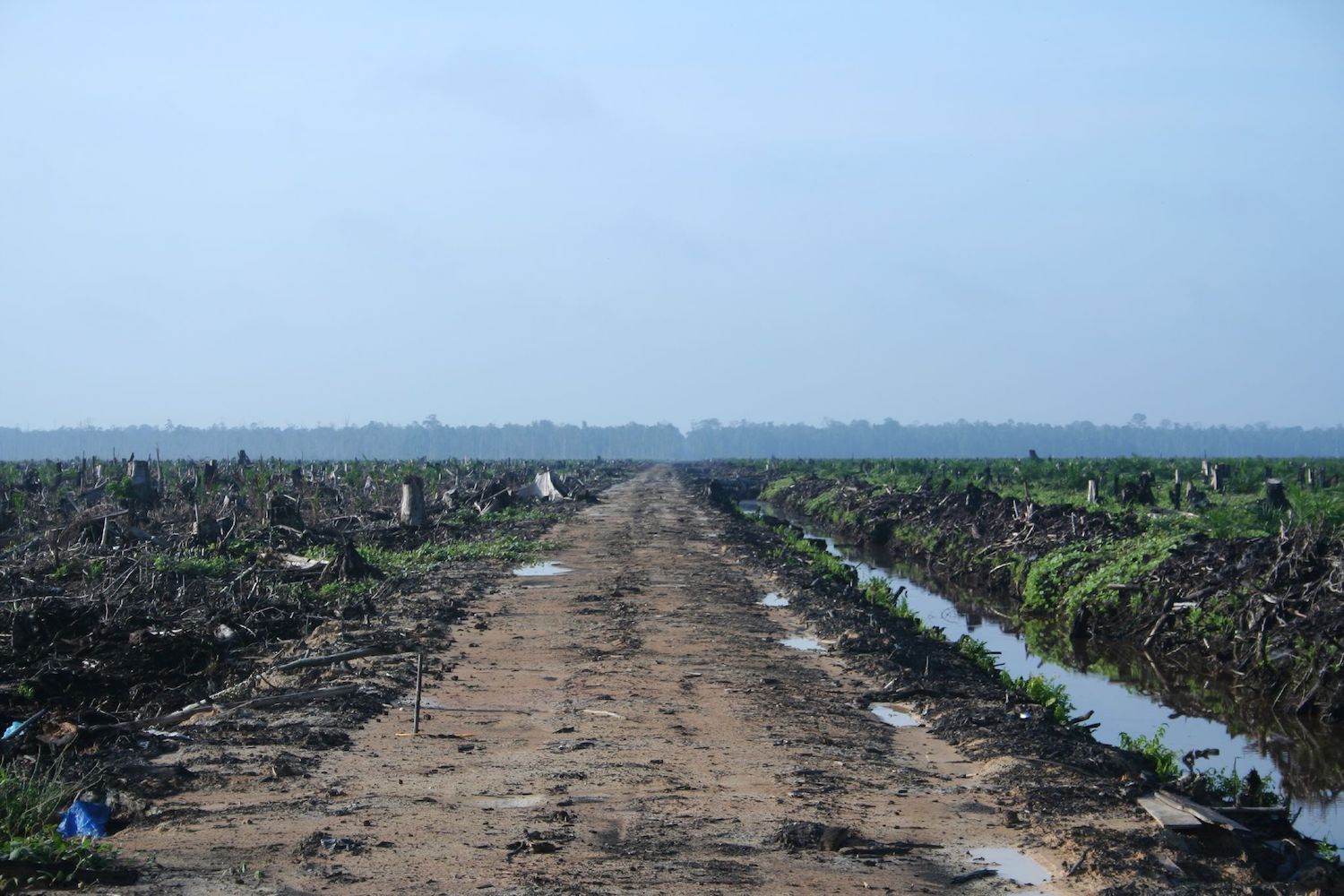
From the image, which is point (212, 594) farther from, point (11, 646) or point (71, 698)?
point (71, 698)

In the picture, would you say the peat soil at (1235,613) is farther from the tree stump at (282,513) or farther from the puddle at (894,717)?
the tree stump at (282,513)

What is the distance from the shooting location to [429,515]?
2888 cm

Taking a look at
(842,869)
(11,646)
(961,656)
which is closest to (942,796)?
(842,869)

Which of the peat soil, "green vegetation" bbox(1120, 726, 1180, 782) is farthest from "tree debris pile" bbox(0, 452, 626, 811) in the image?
the peat soil

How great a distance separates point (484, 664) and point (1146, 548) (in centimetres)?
1076

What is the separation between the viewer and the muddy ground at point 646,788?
5.88m

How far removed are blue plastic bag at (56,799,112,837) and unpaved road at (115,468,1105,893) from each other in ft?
0.58

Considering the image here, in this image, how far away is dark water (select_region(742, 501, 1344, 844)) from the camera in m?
9.73

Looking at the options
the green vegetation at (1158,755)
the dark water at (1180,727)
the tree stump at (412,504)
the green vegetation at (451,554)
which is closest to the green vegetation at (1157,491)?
the dark water at (1180,727)

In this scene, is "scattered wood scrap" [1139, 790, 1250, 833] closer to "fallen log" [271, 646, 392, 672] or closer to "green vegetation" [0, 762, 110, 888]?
"green vegetation" [0, 762, 110, 888]

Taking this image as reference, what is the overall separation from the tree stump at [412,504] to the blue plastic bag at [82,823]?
1945cm

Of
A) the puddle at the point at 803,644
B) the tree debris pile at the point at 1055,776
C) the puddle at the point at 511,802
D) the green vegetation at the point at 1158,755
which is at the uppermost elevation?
the puddle at the point at 511,802

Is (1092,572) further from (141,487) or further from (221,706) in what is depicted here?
(141,487)

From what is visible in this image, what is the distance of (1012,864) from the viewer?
20.6ft
